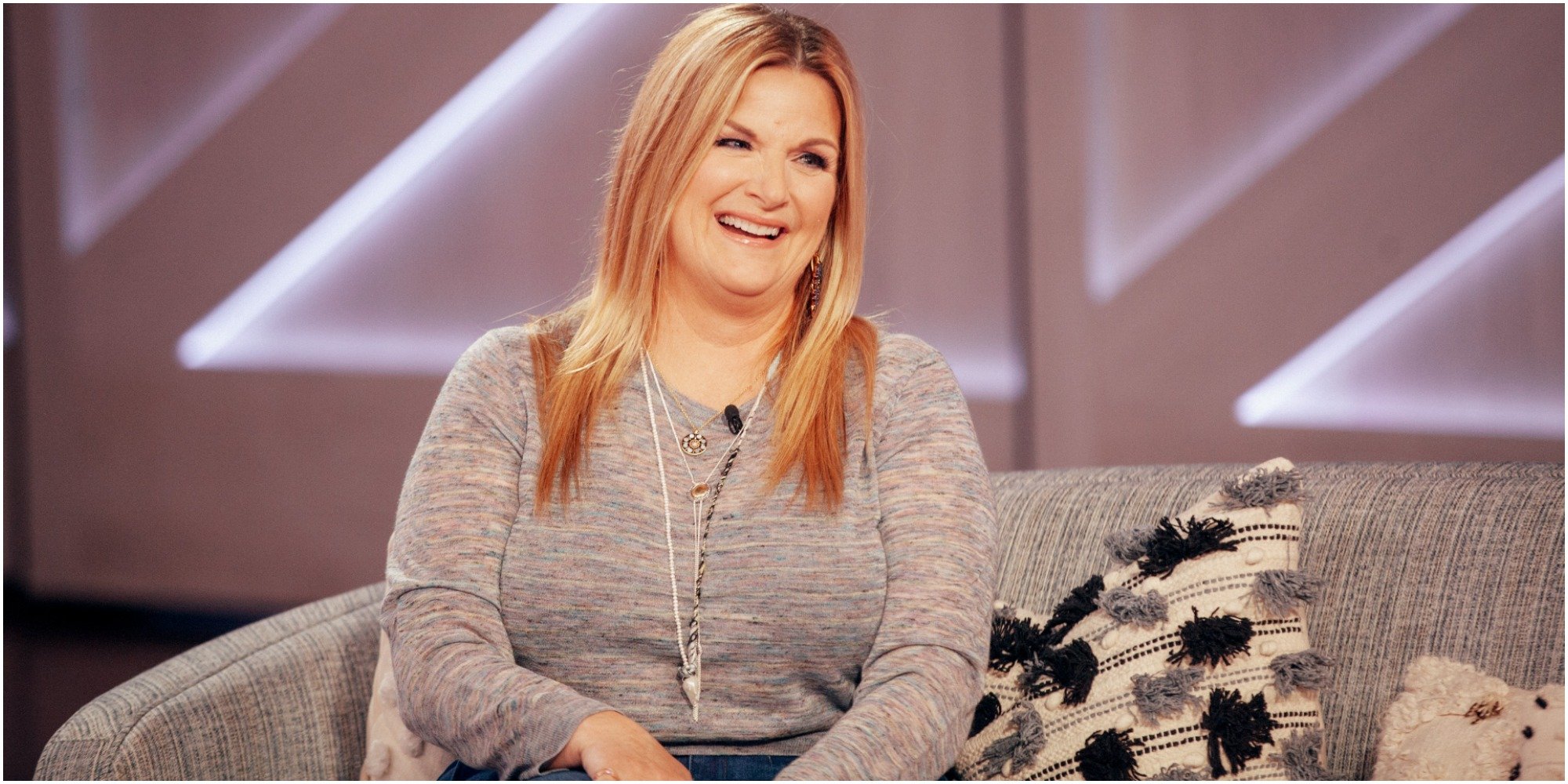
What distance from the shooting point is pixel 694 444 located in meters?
1.54

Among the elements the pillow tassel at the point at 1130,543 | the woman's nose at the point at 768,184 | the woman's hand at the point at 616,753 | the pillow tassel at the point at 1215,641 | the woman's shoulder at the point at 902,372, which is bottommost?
the woman's hand at the point at 616,753

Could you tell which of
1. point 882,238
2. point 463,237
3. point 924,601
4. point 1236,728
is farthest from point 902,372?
point 463,237

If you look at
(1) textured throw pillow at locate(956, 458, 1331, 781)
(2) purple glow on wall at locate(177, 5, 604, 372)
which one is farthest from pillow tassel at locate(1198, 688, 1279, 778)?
(2) purple glow on wall at locate(177, 5, 604, 372)

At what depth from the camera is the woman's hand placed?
4.12 feet

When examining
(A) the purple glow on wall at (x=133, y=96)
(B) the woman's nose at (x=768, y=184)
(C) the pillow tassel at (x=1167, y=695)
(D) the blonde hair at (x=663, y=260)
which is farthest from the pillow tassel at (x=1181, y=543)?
(A) the purple glow on wall at (x=133, y=96)

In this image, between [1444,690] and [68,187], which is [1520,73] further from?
[68,187]

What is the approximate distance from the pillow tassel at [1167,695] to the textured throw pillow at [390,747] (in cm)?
82

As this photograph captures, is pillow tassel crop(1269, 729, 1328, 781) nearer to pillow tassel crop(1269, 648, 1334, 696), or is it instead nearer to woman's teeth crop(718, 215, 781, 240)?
pillow tassel crop(1269, 648, 1334, 696)

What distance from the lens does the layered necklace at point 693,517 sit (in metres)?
1.44

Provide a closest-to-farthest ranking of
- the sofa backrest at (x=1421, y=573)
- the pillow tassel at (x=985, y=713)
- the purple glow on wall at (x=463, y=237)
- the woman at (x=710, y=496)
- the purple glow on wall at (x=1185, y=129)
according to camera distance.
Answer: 1. the woman at (x=710, y=496)
2. the sofa backrest at (x=1421, y=573)
3. the pillow tassel at (x=985, y=713)
4. the purple glow on wall at (x=1185, y=129)
5. the purple glow on wall at (x=463, y=237)

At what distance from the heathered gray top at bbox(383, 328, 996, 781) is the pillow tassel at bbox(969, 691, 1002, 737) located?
19 centimetres

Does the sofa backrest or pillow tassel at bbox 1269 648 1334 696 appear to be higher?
the sofa backrest

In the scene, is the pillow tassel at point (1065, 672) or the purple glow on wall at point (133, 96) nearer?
the pillow tassel at point (1065, 672)

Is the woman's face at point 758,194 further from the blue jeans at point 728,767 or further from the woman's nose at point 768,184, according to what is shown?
the blue jeans at point 728,767
